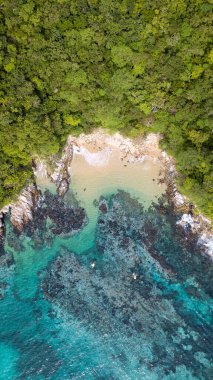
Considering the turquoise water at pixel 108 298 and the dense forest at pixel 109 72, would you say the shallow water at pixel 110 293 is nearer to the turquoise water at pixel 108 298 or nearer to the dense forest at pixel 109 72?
the turquoise water at pixel 108 298

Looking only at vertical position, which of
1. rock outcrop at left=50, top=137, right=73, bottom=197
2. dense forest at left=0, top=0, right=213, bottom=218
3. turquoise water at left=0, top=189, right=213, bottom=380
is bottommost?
turquoise water at left=0, top=189, right=213, bottom=380

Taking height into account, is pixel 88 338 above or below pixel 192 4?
below

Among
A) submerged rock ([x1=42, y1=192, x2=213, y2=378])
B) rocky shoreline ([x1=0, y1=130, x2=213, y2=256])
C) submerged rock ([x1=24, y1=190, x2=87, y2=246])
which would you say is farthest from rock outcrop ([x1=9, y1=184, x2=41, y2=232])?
submerged rock ([x1=42, y1=192, x2=213, y2=378])

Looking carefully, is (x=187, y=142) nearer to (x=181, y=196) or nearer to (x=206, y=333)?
(x=181, y=196)

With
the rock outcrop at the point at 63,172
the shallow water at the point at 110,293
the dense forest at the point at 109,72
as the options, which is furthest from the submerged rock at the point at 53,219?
the dense forest at the point at 109,72

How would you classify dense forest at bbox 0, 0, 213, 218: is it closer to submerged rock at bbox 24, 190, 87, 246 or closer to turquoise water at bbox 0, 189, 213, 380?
submerged rock at bbox 24, 190, 87, 246

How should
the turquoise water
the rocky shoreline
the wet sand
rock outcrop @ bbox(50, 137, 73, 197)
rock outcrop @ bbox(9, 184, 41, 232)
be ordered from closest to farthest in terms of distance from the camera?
the turquoise water → the rocky shoreline → rock outcrop @ bbox(9, 184, 41, 232) → rock outcrop @ bbox(50, 137, 73, 197) → the wet sand

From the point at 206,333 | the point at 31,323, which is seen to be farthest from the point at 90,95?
the point at 206,333
